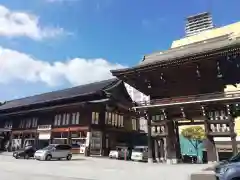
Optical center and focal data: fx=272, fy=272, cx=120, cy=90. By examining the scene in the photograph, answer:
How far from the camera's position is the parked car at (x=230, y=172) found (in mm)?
10555

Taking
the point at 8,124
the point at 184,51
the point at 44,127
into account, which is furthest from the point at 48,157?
the point at 8,124

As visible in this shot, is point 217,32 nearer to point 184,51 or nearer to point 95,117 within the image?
point 184,51

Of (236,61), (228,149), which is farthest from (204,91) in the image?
(228,149)

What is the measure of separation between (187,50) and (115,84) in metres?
18.1

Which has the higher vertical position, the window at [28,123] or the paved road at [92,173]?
the window at [28,123]

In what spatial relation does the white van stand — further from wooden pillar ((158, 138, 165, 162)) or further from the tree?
the tree

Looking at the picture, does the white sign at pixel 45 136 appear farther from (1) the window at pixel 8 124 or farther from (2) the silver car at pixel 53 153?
(2) the silver car at pixel 53 153

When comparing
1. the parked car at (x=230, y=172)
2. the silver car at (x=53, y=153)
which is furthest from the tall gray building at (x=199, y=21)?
the parked car at (x=230, y=172)

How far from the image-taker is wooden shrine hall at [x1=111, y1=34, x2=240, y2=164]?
2633cm

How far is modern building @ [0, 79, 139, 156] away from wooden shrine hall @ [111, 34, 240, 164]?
24.0ft

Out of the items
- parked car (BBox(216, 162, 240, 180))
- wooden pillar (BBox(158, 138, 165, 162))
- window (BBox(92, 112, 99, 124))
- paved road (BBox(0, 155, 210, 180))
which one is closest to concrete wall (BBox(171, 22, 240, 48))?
window (BBox(92, 112, 99, 124))

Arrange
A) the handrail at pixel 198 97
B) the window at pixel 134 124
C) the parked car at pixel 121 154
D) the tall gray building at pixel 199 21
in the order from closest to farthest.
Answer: the handrail at pixel 198 97 < the parked car at pixel 121 154 < the window at pixel 134 124 < the tall gray building at pixel 199 21

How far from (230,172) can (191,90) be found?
65.6 ft

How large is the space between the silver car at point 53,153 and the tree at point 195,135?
22245 millimetres
